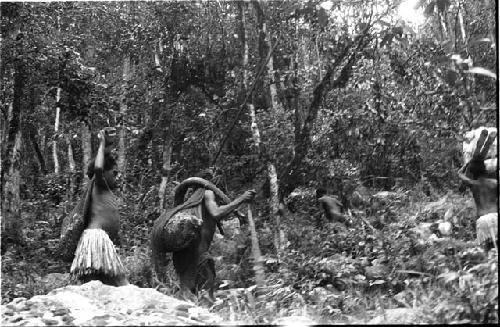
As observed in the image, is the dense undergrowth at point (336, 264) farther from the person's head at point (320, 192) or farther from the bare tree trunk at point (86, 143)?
the bare tree trunk at point (86, 143)

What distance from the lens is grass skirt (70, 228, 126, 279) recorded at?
5.88 metres

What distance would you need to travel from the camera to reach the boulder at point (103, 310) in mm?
4512

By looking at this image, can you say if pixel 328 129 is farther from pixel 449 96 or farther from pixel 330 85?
pixel 449 96

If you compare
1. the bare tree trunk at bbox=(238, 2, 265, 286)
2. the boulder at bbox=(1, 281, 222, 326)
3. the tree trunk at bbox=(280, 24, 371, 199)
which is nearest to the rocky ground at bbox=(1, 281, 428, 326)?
the boulder at bbox=(1, 281, 222, 326)

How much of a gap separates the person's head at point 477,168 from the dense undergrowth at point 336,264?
27.2 inches

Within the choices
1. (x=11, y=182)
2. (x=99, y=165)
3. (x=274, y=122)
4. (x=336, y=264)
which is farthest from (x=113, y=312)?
(x=274, y=122)

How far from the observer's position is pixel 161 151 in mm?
13227

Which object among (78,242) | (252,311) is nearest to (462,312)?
(252,311)

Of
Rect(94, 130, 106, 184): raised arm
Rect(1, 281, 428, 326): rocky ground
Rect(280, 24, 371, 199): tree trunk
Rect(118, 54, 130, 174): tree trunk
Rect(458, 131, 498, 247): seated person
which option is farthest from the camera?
Rect(118, 54, 130, 174): tree trunk

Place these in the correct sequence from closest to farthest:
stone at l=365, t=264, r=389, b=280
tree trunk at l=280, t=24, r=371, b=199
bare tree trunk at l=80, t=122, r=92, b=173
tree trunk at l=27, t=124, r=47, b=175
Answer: stone at l=365, t=264, r=389, b=280, tree trunk at l=280, t=24, r=371, b=199, bare tree trunk at l=80, t=122, r=92, b=173, tree trunk at l=27, t=124, r=47, b=175

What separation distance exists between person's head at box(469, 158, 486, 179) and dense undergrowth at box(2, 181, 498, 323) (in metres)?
0.69

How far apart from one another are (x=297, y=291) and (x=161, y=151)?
6786 millimetres

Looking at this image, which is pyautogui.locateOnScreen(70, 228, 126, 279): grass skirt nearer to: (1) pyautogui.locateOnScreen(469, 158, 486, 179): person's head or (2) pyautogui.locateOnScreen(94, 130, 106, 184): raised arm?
(2) pyautogui.locateOnScreen(94, 130, 106, 184): raised arm

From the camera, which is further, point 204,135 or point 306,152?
point 204,135
